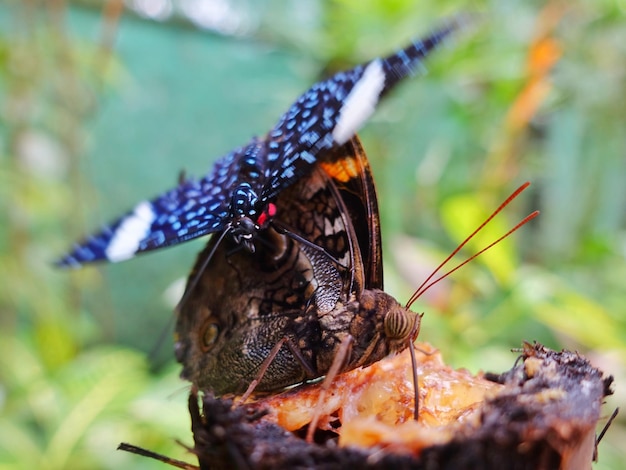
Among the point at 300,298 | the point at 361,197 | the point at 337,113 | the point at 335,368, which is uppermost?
the point at 337,113

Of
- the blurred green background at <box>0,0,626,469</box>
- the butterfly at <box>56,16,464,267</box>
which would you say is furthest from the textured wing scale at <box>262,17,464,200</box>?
the blurred green background at <box>0,0,626,469</box>

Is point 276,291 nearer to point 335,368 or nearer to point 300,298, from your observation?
point 300,298

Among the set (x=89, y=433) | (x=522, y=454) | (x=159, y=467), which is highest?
(x=89, y=433)

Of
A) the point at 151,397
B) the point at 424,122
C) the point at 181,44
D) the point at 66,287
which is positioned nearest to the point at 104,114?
the point at 181,44

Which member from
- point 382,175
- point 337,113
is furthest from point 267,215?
point 382,175

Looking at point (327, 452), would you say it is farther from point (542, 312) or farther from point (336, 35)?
point (336, 35)

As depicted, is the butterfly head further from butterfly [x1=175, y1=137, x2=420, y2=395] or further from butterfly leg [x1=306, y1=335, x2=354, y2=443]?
butterfly leg [x1=306, y1=335, x2=354, y2=443]
